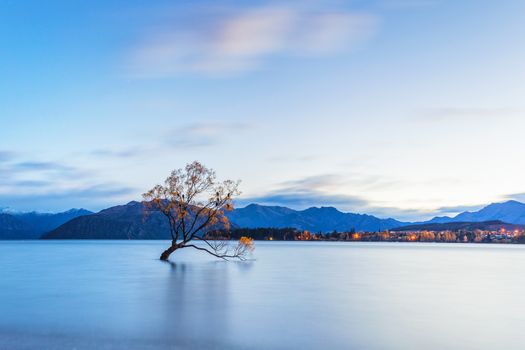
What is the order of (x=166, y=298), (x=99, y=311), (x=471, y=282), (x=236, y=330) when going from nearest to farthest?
(x=236, y=330) → (x=99, y=311) → (x=166, y=298) → (x=471, y=282)

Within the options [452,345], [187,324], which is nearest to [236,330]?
[187,324]

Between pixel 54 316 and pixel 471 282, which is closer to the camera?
pixel 54 316

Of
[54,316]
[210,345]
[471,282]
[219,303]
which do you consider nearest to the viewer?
[210,345]

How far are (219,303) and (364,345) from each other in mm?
11115

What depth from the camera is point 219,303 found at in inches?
1055

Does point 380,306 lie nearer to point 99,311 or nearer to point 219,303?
point 219,303

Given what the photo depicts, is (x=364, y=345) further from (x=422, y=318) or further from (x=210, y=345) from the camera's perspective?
(x=422, y=318)

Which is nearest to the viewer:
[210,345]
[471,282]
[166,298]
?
[210,345]

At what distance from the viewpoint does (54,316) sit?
21844mm

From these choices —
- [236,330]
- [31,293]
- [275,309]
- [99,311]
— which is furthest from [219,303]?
[31,293]

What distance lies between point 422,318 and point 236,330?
8.82 m

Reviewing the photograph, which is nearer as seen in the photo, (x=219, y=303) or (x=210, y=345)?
(x=210, y=345)

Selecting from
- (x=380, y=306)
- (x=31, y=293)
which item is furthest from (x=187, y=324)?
(x=31, y=293)

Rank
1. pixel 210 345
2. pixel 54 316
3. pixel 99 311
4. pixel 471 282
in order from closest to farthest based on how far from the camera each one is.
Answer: pixel 210 345
pixel 54 316
pixel 99 311
pixel 471 282
